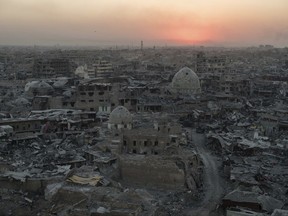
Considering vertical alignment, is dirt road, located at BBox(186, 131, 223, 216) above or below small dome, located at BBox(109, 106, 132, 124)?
below

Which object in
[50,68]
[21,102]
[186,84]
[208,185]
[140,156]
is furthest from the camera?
[50,68]

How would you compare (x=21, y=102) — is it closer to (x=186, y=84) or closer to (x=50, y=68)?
(x=186, y=84)

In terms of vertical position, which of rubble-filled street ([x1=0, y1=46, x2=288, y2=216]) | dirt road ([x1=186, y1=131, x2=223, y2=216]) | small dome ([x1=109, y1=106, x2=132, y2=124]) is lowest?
dirt road ([x1=186, y1=131, x2=223, y2=216])

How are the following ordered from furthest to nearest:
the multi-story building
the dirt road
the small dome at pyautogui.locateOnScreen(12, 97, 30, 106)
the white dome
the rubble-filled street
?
1. the multi-story building
2. the white dome
3. the small dome at pyautogui.locateOnScreen(12, 97, 30, 106)
4. the dirt road
5. the rubble-filled street

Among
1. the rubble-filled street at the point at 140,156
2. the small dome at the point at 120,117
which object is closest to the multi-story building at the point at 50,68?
the rubble-filled street at the point at 140,156

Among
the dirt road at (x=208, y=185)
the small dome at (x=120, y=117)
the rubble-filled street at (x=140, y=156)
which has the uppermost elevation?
the small dome at (x=120, y=117)

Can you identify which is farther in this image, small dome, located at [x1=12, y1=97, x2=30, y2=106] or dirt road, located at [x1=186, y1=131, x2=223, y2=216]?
small dome, located at [x1=12, y1=97, x2=30, y2=106]

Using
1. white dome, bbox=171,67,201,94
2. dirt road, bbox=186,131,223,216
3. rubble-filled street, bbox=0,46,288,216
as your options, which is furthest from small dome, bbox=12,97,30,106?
dirt road, bbox=186,131,223,216

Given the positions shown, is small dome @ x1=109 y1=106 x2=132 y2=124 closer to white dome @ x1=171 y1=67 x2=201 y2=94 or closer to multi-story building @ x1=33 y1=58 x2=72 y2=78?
white dome @ x1=171 y1=67 x2=201 y2=94

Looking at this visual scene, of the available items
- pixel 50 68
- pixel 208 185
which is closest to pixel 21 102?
pixel 208 185

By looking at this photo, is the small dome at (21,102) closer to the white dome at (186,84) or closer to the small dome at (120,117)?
the small dome at (120,117)

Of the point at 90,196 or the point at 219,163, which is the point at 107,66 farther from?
the point at 90,196

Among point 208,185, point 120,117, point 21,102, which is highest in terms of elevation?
point 120,117
